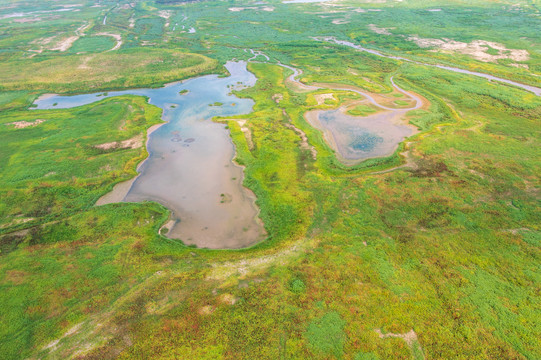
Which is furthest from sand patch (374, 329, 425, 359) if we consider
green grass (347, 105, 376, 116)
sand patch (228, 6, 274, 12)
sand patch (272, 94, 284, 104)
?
sand patch (228, 6, 274, 12)

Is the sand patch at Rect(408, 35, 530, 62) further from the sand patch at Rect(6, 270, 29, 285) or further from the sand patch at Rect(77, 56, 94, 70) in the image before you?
the sand patch at Rect(6, 270, 29, 285)

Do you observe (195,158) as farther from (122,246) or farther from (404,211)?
(404,211)

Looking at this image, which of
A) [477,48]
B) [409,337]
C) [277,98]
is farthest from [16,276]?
[477,48]

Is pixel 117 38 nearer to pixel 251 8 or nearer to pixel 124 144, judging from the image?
pixel 251 8

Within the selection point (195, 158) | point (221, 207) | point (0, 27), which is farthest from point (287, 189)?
point (0, 27)

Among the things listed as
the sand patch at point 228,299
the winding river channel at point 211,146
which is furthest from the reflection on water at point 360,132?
the sand patch at point 228,299
